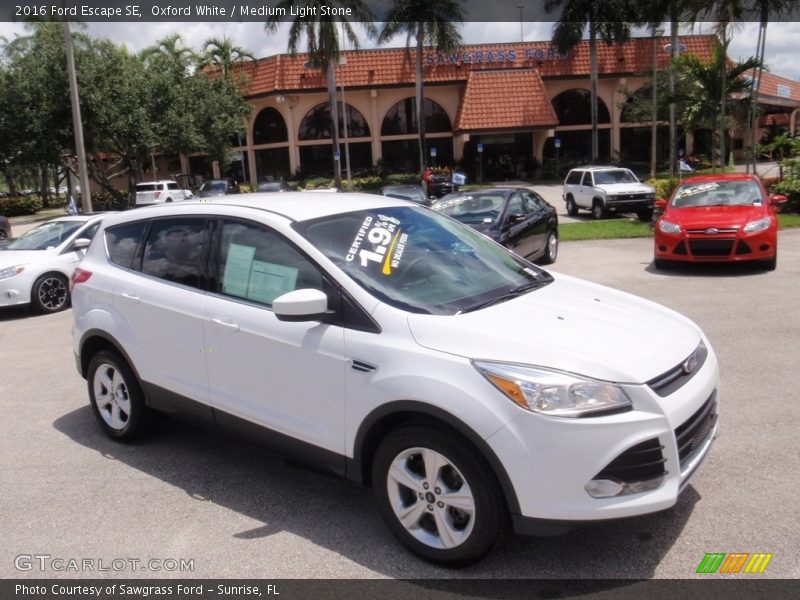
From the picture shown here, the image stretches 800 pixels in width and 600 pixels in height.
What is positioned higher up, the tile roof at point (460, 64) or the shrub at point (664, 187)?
the tile roof at point (460, 64)

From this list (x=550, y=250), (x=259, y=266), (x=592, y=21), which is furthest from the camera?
(x=592, y=21)

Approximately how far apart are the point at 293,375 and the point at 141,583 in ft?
4.15

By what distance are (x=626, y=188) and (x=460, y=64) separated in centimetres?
2780

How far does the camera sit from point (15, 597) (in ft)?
11.3

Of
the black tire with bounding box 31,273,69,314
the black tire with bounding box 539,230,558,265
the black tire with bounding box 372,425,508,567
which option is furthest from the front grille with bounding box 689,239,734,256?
the black tire with bounding box 31,273,69,314

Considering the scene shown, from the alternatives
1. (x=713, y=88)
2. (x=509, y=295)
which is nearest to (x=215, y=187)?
(x=713, y=88)

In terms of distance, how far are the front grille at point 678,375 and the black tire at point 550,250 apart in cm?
1010

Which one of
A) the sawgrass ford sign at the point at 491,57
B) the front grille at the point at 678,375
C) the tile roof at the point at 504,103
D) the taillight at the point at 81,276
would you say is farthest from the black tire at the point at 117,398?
the sawgrass ford sign at the point at 491,57

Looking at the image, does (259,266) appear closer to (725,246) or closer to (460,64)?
(725,246)

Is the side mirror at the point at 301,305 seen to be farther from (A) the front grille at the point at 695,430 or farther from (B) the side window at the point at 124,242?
(B) the side window at the point at 124,242

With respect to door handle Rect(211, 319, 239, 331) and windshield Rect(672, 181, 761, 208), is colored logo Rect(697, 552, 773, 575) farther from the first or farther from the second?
windshield Rect(672, 181, 761, 208)

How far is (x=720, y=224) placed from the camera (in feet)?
37.1

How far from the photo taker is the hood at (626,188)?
899 inches

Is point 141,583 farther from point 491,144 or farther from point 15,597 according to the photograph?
point 491,144
